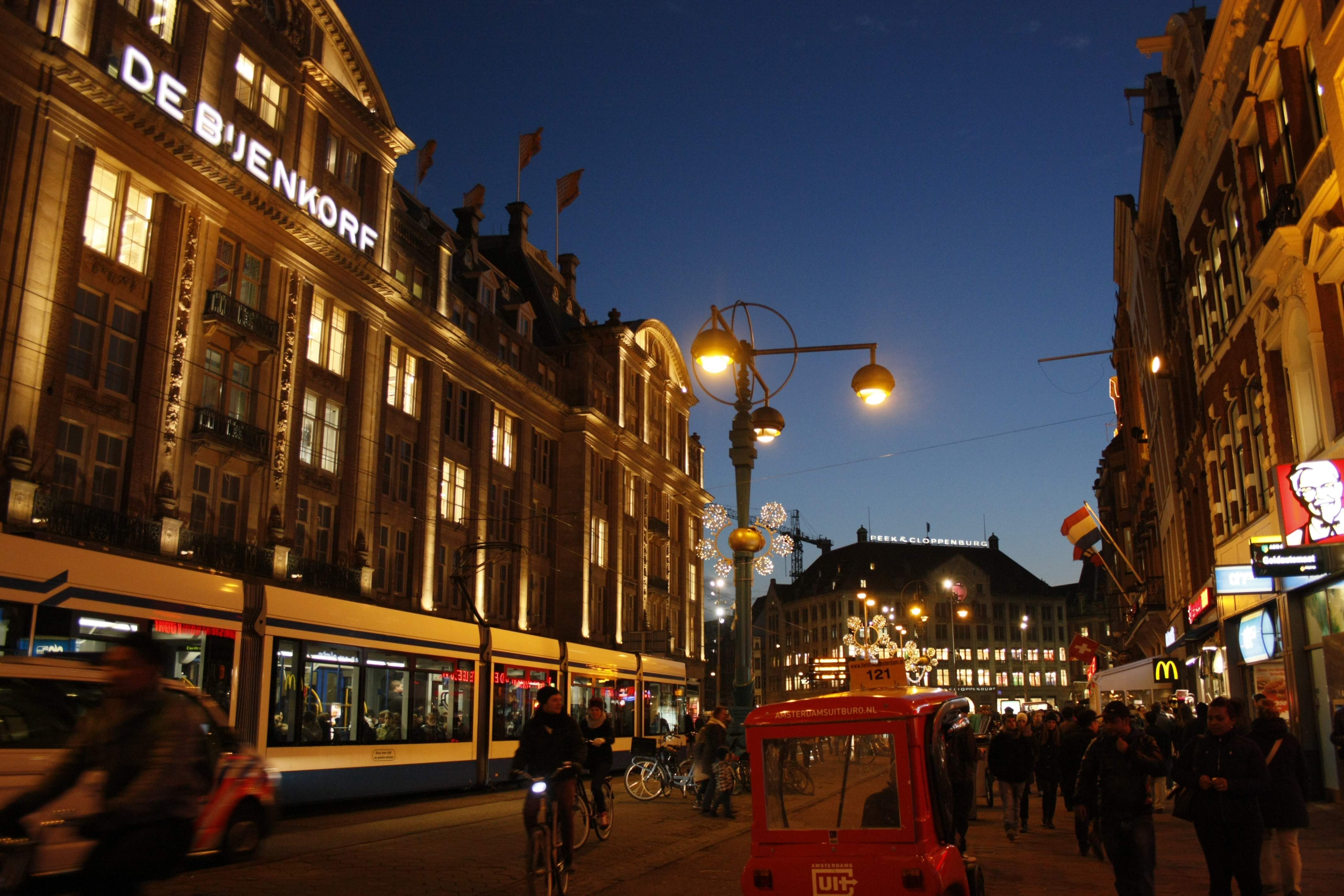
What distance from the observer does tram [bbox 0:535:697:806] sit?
45.9ft

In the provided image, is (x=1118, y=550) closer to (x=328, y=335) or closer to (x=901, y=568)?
(x=328, y=335)

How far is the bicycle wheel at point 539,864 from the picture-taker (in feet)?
29.7

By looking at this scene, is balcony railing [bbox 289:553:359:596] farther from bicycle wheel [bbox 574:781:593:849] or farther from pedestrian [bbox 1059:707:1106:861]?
pedestrian [bbox 1059:707:1106:861]

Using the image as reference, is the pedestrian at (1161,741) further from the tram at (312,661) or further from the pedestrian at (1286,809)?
the tram at (312,661)

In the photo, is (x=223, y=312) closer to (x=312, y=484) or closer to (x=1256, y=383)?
(x=312, y=484)

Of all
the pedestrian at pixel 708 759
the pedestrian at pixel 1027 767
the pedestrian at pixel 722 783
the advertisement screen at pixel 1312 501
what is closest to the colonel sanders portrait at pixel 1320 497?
the advertisement screen at pixel 1312 501

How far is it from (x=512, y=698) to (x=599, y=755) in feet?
35.6

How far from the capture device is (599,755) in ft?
46.2

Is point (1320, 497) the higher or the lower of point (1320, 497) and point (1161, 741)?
the higher

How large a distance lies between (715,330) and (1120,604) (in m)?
59.5

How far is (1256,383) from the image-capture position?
2006cm

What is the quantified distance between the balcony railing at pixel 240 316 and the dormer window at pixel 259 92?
5.89m

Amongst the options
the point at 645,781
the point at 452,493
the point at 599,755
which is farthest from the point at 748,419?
the point at 452,493

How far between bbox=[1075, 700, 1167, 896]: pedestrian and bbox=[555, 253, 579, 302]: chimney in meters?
55.8
